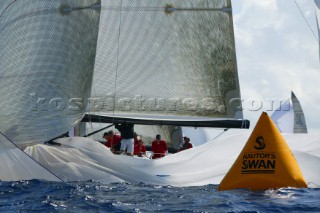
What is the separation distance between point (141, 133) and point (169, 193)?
8.17 m

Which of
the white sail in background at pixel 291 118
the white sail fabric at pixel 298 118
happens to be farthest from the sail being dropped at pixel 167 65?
the white sail in background at pixel 291 118

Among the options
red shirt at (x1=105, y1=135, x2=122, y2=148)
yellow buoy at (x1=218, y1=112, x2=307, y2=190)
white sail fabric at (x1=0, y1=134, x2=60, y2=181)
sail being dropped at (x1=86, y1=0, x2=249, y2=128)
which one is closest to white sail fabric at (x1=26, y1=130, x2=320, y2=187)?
white sail fabric at (x1=0, y1=134, x2=60, y2=181)

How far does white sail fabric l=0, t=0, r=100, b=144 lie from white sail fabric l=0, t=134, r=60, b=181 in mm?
622

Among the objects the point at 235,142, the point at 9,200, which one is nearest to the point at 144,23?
the point at 235,142

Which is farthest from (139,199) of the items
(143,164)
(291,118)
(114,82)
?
(291,118)

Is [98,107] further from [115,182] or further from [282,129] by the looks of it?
[282,129]

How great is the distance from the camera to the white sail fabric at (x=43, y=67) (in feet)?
34.9

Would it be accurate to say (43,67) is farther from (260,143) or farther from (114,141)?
(260,143)

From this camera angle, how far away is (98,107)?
44.1ft

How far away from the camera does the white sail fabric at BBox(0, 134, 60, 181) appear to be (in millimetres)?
9898

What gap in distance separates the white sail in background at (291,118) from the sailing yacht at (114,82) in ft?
35.7

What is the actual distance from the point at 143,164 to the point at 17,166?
205cm

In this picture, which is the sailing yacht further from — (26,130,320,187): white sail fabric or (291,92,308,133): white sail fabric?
(291,92,308,133): white sail fabric

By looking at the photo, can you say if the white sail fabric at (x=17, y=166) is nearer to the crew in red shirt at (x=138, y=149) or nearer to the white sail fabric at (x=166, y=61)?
the white sail fabric at (x=166, y=61)
